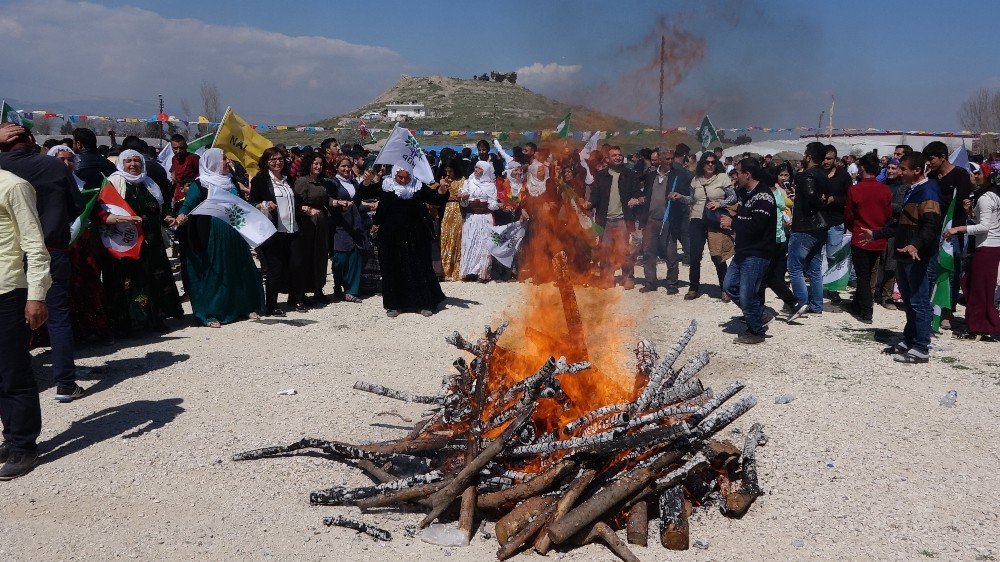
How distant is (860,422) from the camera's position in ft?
18.4

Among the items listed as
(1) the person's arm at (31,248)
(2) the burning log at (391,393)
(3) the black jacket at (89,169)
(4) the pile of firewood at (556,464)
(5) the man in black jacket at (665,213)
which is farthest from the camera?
(5) the man in black jacket at (665,213)

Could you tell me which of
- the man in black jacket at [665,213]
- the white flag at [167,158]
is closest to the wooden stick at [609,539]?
the man in black jacket at [665,213]

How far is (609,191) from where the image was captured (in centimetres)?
1132

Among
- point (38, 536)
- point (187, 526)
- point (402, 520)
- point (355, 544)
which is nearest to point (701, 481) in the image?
point (402, 520)

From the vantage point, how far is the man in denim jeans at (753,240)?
765 centimetres

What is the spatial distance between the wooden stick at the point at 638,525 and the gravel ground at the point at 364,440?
92mm

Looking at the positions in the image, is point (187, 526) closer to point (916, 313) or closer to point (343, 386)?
point (343, 386)

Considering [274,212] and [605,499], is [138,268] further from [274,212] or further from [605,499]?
[605,499]

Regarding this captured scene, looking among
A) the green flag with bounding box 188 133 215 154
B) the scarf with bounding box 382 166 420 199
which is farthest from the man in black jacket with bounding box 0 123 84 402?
the green flag with bounding box 188 133 215 154

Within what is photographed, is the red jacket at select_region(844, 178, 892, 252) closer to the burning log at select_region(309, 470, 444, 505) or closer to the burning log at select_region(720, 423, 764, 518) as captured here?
the burning log at select_region(720, 423, 764, 518)

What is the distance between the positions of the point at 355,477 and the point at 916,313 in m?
6.13

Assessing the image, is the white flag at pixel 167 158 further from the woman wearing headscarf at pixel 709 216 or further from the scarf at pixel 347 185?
the woman wearing headscarf at pixel 709 216

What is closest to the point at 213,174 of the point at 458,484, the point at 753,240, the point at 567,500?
the point at 458,484

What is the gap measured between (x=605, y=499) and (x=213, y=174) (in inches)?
265
